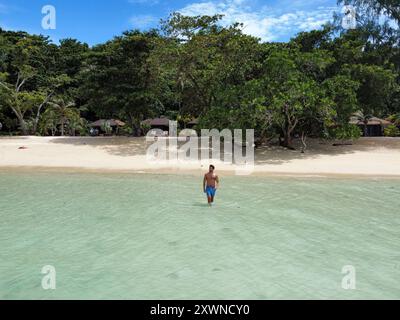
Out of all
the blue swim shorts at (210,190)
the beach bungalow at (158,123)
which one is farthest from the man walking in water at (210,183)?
the beach bungalow at (158,123)

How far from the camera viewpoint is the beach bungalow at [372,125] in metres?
35.9

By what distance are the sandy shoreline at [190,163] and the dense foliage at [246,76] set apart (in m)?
1.93

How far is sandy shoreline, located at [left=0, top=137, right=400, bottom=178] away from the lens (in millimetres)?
19953

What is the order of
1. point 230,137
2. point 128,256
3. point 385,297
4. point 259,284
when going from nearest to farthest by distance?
1. point 385,297
2. point 259,284
3. point 128,256
4. point 230,137

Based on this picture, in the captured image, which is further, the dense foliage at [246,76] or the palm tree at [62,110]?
the palm tree at [62,110]

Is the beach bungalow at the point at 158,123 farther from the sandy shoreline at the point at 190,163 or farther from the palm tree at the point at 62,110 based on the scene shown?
the sandy shoreline at the point at 190,163

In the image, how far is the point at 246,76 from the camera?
2700 cm

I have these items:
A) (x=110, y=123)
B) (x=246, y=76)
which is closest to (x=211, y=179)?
(x=246, y=76)

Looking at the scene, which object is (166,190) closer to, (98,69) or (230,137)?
(230,137)

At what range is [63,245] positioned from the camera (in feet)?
28.4

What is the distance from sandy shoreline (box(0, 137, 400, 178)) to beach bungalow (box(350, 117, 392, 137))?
299 inches

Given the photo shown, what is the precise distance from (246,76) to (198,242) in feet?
65.7
